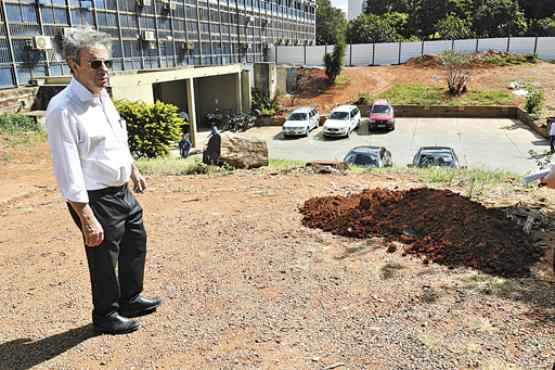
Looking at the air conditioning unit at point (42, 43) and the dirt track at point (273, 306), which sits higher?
the air conditioning unit at point (42, 43)

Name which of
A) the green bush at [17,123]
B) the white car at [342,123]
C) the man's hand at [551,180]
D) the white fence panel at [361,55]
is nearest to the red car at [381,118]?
the white car at [342,123]

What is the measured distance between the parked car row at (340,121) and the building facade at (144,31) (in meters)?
6.79

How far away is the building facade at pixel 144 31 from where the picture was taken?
14.2m

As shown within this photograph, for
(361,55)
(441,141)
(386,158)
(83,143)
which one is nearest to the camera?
(83,143)

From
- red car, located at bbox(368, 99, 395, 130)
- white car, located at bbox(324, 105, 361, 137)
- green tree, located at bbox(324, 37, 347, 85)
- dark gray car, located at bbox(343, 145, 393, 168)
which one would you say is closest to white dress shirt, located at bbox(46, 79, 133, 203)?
dark gray car, located at bbox(343, 145, 393, 168)

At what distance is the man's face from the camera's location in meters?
2.52

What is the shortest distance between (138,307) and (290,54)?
36.1m

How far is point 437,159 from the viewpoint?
1180cm

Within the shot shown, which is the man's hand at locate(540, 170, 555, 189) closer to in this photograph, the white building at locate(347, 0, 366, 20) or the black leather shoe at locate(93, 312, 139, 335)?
the black leather shoe at locate(93, 312, 139, 335)

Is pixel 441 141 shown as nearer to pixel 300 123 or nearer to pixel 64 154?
pixel 300 123

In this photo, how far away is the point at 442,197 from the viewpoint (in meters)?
5.01

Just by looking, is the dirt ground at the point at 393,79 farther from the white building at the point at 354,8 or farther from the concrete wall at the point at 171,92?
the white building at the point at 354,8

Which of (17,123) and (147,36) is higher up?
(147,36)

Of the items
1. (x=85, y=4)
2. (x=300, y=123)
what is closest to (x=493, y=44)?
(x=300, y=123)
